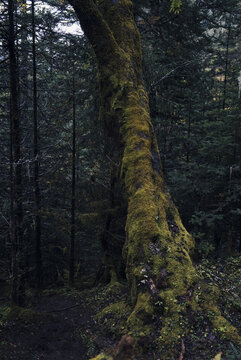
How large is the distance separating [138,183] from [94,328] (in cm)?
361

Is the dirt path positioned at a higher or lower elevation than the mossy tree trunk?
lower

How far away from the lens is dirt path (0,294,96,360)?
5800mm

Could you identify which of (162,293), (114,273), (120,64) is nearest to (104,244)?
(114,273)

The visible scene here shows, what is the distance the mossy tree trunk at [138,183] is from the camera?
4.99 metres

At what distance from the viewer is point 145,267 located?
5.38 meters

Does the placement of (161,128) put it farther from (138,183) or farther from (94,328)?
(94,328)

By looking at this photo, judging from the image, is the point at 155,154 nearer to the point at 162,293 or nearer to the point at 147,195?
the point at 147,195

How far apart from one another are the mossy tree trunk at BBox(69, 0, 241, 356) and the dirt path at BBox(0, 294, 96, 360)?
6.32 feet

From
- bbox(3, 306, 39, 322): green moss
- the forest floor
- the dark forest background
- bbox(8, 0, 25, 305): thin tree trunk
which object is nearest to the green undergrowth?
the forest floor

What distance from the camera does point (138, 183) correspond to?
6.62m

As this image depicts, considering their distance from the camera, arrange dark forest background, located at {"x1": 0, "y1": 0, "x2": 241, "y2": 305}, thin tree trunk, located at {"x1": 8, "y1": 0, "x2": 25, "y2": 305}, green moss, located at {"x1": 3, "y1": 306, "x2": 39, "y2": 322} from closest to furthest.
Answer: thin tree trunk, located at {"x1": 8, "y1": 0, "x2": 25, "y2": 305}, green moss, located at {"x1": 3, "y1": 306, "x2": 39, "y2": 322}, dark forest background, located at {"x1": 0, "y1": 0, "x2": 241, "y2": 305}

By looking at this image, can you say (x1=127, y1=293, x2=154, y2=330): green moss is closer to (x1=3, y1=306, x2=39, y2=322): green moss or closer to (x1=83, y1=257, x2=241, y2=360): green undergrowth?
(x1=83, y1=257, x2=241, y2=360): green undergrowth

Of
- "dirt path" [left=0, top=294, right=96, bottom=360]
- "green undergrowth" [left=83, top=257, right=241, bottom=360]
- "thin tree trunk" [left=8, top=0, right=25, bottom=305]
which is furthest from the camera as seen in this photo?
"thin tree trunk" [left=8, top=0, right=25, bottom=305]

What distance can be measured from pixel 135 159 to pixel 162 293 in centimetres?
333
